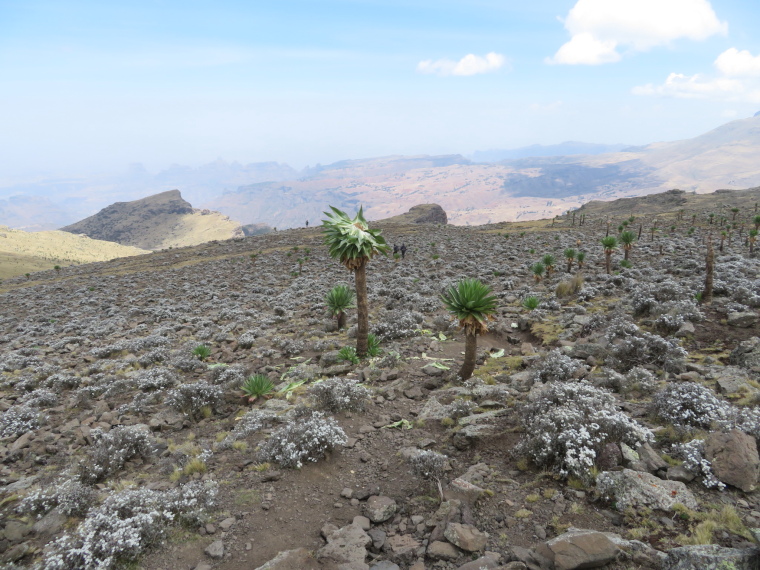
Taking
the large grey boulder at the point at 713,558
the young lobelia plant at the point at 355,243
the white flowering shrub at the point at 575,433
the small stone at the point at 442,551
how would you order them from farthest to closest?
the young lobelia plant at the point at 355,243 < the white flowering shrub at the point at 575,433 < the small stone at the point at 442,551 < the large grey boulder at the point at 713,558

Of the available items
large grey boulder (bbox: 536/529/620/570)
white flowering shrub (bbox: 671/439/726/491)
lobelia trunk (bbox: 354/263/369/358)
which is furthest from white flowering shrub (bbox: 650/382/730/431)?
lobelia trunk (bbox: 354/263/369/358)

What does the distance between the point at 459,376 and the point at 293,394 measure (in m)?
5.24

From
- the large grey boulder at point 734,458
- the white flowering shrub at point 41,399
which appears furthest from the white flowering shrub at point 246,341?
the large grey boulder at point 734,458

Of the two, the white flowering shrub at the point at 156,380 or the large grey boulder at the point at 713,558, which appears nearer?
the large grey boulder at the point at 713,558

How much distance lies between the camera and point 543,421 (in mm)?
6949

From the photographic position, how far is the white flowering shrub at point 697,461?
18.1ft

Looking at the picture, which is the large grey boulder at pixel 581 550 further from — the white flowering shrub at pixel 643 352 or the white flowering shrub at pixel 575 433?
the white flowering shrub at pixel 643 352

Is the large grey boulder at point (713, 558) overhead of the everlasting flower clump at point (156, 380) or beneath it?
Result: overhead

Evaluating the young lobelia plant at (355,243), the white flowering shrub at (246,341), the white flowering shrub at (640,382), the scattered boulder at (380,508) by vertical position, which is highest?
the young lobelia plant at (355,243)

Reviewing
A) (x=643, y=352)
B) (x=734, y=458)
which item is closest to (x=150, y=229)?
(x=643, y=352)

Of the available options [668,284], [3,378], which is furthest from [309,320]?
[668,284]

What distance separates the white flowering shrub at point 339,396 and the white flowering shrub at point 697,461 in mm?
6820

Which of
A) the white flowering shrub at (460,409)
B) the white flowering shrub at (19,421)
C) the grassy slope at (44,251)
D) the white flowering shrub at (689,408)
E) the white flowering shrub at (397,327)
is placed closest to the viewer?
the white flowering shrub at (689,408)

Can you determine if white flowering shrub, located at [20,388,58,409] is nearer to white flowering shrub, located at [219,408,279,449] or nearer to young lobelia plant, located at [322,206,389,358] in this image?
white flowering shrub, located at [219,408,279,449]
